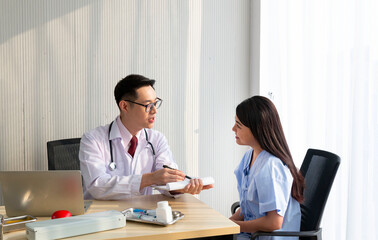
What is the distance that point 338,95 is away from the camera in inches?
96.4

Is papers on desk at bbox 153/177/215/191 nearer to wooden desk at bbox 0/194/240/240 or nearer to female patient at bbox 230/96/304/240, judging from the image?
wooden desk at bbox 0/194/240/240

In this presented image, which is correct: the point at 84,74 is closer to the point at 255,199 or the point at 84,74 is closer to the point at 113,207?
the point at 113,207

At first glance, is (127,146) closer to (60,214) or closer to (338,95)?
(60,214)

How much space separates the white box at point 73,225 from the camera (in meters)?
1.37

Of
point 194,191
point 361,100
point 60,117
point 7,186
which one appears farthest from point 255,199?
point 60,117

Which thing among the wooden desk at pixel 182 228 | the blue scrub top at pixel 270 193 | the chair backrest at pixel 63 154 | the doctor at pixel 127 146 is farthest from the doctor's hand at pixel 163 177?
the chair backrest at pixel 63 154

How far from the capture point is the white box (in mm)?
1372

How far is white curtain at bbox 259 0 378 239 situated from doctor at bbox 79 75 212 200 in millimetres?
1045

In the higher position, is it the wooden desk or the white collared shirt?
the white collared shirt

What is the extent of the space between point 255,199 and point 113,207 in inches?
27.5

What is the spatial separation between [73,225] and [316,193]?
1.12 m

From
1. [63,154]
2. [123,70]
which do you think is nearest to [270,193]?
[63,154]

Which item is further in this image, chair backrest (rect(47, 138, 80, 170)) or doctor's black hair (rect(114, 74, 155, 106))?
chair backrest (rect(47, 138, 80, 170))

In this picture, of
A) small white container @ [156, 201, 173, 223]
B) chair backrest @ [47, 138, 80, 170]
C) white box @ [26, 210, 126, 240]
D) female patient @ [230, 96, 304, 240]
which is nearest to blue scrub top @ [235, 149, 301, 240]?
female patient @ [230, 96, 304, 240]
